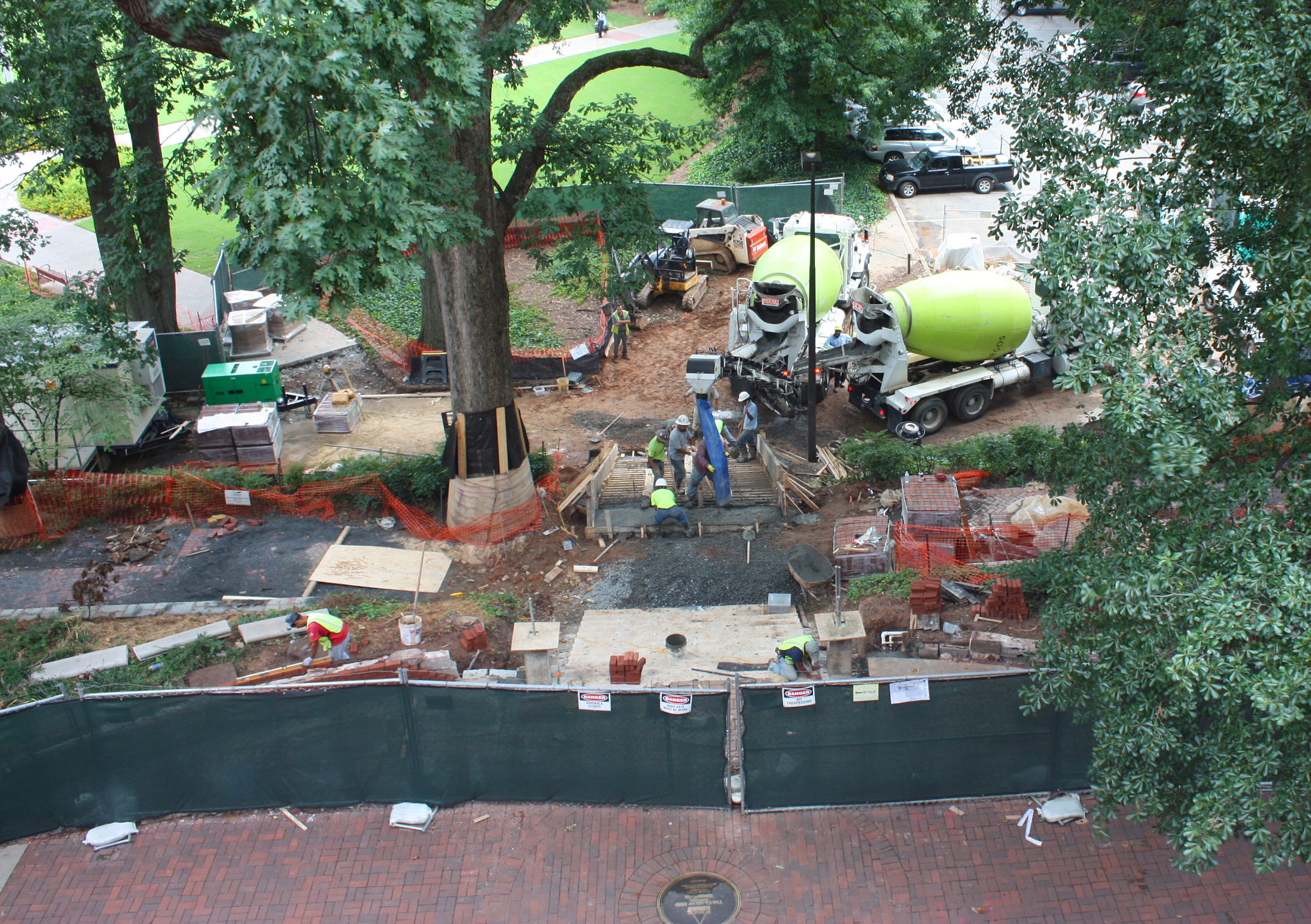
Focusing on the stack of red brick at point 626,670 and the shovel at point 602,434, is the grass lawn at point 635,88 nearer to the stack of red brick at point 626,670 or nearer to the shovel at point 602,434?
the shovel at point 602,434

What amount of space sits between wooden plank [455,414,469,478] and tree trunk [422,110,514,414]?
16 cm

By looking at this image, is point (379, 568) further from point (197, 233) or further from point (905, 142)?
point (905, 142)

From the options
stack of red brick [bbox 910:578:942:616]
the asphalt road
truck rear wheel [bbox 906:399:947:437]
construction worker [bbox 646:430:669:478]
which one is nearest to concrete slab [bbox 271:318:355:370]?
construction worker [bbox 646:430:669:478]

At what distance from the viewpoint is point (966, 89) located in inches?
484

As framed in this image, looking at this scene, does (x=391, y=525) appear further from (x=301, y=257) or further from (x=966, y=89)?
(x=966, y=89)

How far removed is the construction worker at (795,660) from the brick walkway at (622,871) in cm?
158

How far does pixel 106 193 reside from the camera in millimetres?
20266

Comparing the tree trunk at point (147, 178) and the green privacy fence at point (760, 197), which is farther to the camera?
the green privacy fence at point (760, 197)

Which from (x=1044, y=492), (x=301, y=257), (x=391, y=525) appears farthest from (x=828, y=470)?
(x=301, y=257)

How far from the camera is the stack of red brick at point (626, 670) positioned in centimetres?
1116

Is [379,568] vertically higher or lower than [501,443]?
lower

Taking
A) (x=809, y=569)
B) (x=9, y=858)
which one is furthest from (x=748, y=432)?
(x=9, y=858)

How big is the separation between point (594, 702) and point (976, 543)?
6.47 m

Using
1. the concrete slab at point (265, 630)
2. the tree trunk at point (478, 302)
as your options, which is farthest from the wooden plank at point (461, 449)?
the concrete slab at point (265, 630)
